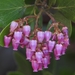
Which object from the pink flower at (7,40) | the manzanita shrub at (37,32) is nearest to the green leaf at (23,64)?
the manzanita shrub at (37,32)

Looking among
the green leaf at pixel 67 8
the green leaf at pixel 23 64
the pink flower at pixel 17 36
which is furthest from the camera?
the green leaf at pixel 23 64

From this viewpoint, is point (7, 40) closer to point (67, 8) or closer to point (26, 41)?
point (26, 41)

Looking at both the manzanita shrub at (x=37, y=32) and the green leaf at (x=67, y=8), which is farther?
the green leaf at (x=67, y=8)

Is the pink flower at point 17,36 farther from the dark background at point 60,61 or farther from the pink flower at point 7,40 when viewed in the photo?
the dark background at point 60,61

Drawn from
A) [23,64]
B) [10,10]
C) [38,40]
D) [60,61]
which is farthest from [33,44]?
[60,61]

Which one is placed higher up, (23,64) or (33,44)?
(33,44)

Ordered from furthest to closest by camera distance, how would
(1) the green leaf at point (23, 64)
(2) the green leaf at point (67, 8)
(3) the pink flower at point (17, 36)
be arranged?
(1) the green leaf at point (23, 64)
(2) the green leaf at point (67, 8)
(3) the pink flower at point (17, 36)
